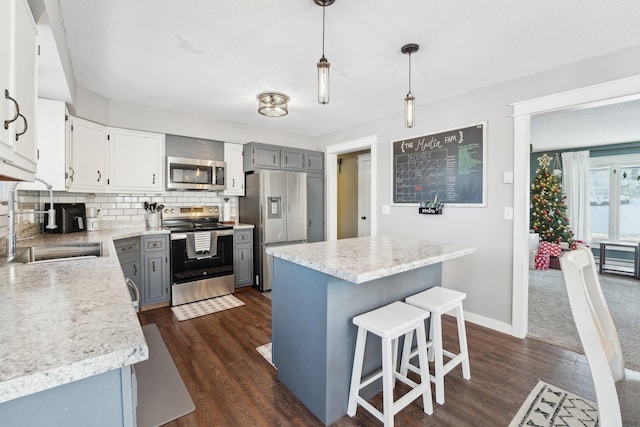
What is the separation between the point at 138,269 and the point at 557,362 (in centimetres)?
398

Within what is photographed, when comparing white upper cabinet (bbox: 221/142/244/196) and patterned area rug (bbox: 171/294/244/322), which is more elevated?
white upper cabinet (bbox: 221/142/244/196)

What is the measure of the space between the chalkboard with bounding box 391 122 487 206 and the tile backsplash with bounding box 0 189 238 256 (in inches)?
99.8

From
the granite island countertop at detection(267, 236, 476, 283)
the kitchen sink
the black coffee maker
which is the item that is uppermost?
the black coffee maker

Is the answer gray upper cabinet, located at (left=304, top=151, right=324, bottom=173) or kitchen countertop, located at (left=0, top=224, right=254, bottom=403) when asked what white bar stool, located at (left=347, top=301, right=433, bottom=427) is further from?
gray upper cabinet, located at (left=304, top=151, right=324, bottom=173)

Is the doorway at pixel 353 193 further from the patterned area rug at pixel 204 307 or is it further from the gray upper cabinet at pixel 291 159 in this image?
the patterned area rug at pixel 204 307

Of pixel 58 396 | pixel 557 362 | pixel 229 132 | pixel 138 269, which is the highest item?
pixel 229 132

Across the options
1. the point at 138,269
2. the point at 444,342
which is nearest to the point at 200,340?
the point at 138,269

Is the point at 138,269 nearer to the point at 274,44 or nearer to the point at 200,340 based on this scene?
the point at 200,340

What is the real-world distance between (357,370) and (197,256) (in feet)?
8.61

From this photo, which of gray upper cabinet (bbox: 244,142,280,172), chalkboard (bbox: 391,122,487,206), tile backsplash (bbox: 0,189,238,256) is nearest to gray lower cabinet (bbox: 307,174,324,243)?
gray upper cabinet (bbox: 244,142,280,172)

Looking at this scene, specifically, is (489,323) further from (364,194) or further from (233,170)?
(233,170)

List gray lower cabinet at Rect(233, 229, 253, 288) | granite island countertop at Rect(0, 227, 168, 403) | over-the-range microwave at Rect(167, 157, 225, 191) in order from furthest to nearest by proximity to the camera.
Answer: gray lower cabinet at Rect(233, 229, 253, 288)
over-the-range microwave at Rect(167, 157, 225, 191)
granite island countertop at Rect(0, 227, 168, 403)

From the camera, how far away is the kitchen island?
1.61 metres

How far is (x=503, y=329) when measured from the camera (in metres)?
2.79
